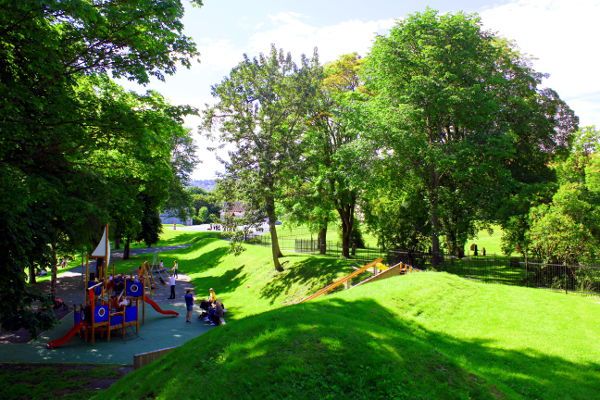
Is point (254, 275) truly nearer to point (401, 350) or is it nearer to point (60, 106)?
point (60, 106)

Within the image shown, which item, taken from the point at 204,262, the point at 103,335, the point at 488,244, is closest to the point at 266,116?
the point at 103,335

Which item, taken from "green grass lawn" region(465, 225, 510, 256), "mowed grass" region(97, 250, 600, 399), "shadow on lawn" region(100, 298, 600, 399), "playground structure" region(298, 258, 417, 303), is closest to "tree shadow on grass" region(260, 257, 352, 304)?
"playground structure" region(298, 258, 417, 303)

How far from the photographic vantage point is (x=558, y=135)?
27844 millimetres

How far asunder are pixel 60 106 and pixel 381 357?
9.39 m

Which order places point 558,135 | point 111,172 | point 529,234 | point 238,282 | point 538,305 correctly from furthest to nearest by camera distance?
point 238,282 → point 558,135 → point 529,234 → point 111,172 → point 538,305

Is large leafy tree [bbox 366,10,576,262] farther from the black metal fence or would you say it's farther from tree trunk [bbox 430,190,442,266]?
the black metal fence

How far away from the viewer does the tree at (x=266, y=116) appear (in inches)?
1046

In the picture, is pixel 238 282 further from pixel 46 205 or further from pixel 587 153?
pixel 587 153

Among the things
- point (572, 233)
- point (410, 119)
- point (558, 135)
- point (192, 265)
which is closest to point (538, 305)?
point (572, 233)

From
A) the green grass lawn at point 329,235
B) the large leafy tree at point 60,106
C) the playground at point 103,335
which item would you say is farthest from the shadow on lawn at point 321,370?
the green grass lawn at point 329,235

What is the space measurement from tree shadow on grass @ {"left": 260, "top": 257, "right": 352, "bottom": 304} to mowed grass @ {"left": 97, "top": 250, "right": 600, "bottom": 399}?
25.2 ft

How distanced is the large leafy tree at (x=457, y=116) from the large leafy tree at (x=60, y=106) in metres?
14.5

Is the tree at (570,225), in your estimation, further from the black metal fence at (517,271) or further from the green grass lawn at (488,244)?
the green grass lawn at (488,244)

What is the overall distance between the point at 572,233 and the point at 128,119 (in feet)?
62.2
